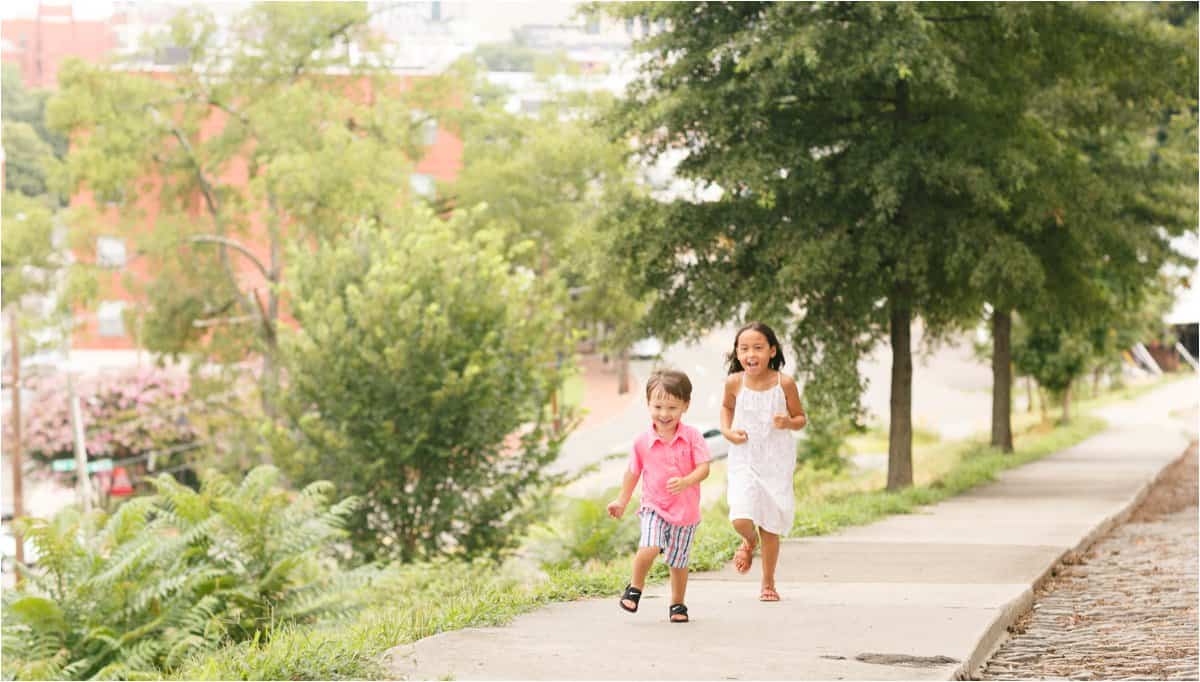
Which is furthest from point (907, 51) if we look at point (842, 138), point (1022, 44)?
point (1022, 44)

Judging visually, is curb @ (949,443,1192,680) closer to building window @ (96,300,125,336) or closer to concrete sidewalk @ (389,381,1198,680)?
concrete sidewalk @ (389,381,1198,680)

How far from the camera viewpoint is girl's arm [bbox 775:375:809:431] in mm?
7848

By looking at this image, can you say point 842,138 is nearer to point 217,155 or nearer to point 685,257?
point 685,257

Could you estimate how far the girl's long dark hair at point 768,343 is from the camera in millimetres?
7738

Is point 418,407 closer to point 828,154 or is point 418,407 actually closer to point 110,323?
point 828,154

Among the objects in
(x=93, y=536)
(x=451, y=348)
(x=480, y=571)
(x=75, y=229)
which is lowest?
(x=480, y=571)

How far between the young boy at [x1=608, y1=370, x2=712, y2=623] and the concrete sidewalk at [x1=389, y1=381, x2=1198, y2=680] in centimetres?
48

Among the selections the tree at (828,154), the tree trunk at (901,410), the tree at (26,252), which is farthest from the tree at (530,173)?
the tree at (828,154)

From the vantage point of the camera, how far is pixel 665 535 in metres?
7.72

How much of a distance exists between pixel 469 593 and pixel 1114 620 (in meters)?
4.18

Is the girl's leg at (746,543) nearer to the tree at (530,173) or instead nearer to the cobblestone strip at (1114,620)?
the cobblestone strip at (1114,620)

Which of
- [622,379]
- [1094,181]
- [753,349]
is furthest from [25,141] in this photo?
[753,349]

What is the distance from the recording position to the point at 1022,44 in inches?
813

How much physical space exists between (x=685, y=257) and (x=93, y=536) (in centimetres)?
1011
